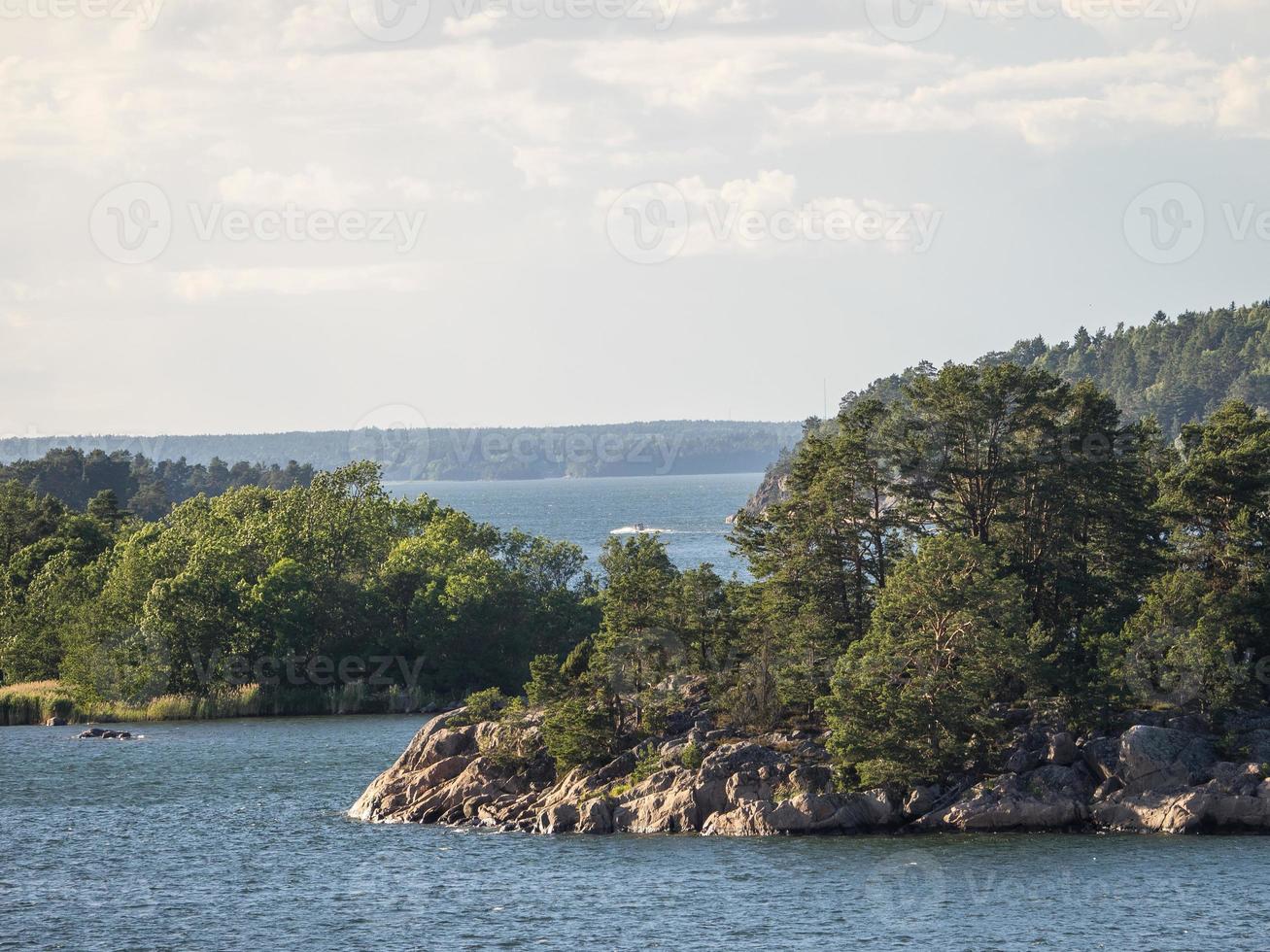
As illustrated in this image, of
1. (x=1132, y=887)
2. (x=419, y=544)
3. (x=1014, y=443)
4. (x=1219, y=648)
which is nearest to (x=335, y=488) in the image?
(x=419, y=544)

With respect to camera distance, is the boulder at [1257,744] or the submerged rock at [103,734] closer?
the boulder at [1257,744]

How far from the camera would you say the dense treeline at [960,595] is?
229 feet

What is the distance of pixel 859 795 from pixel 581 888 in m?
13.6

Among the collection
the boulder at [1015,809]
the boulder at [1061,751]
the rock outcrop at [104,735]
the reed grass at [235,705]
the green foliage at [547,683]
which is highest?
the green foliage at [547,683]

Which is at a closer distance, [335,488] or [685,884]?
[685,884]

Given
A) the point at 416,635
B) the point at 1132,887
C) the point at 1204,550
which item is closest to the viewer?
the point at 1132,887

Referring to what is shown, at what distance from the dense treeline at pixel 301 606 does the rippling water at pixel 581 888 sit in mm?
38411

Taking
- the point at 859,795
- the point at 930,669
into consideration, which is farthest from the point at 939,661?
the point at 859,795

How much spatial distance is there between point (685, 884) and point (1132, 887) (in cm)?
1546

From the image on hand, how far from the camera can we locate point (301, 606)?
386ft

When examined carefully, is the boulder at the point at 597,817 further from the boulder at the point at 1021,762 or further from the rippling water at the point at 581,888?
the boulder at the point at 1021,762

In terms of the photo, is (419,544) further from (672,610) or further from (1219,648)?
(1219,648)

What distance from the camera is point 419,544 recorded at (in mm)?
126938

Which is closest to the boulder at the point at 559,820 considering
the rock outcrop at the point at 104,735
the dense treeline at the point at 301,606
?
the rock outcrop at the point at 104,735
